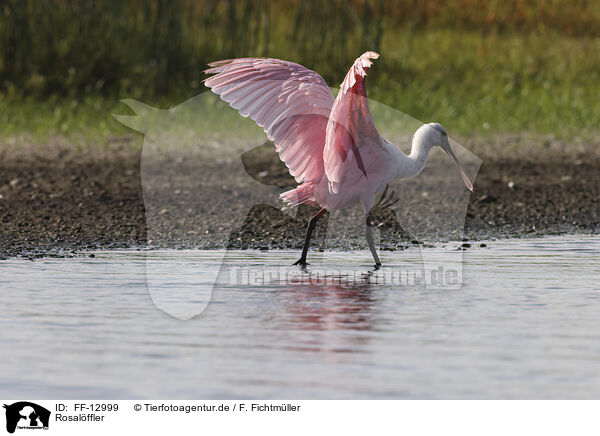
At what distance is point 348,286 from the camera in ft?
24.9

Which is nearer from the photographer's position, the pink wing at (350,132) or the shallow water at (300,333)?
the shallow water at (300,333)

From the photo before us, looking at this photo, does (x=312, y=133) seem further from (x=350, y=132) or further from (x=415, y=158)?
(x=415, y=158)

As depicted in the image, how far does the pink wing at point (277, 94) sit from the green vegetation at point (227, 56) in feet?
20.6

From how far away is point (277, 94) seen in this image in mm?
8039

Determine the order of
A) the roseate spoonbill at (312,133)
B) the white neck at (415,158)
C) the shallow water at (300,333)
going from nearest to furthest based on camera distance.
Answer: the shallow water at (300,333), the roseate spoonbill at (312,133), the white neck at (415,158)

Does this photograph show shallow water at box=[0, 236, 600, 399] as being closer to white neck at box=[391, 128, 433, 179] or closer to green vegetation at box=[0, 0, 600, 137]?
white neck at box=[391, 128, 433, 179]

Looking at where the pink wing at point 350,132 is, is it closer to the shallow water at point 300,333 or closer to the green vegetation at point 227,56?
the shallow water at point 300,333

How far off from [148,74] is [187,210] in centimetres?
568

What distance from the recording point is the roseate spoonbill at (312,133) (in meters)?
7.93

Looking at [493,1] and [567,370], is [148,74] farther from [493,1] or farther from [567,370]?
[567,370]

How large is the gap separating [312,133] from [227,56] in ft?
28.1

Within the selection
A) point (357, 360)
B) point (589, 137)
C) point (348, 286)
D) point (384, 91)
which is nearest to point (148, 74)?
point (384, 91)

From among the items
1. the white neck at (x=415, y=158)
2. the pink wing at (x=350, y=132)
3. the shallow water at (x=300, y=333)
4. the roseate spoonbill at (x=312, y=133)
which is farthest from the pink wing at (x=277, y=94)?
the shallow water at (x=300, y=333)

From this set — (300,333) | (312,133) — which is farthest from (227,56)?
(300,333)
